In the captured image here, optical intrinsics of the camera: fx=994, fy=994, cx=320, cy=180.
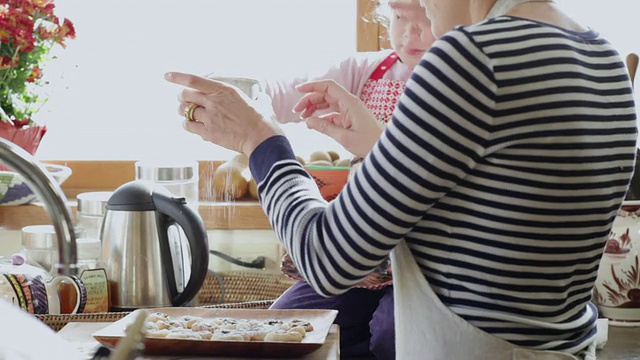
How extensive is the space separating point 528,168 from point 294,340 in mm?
396

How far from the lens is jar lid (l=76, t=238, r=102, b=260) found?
5.50 ft

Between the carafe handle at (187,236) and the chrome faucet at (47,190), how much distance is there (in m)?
0.36

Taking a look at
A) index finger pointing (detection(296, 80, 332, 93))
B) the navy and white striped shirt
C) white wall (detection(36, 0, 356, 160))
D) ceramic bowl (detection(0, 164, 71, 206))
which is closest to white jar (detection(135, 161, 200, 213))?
ceramic bowl (detection(0, 164, 71, 206))

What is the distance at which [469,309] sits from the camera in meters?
0.95

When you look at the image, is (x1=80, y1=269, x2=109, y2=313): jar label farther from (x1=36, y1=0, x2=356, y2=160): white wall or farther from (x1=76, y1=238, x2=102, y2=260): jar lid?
(x1=36, y1=0, x2=356, y2=160): white wall

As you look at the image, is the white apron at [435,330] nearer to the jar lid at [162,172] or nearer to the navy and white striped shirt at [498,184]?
the navy and white striped shirt at [498,184]

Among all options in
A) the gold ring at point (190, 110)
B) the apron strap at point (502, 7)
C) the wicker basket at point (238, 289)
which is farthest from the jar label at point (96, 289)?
the apron strap at point (502, 7)

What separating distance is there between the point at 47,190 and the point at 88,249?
0.48 metres

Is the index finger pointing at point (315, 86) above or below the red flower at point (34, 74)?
above

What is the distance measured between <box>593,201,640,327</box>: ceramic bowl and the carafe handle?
0.75 m

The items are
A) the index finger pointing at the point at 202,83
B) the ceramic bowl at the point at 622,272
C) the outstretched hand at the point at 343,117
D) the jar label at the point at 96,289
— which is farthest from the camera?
the ceramic bowl at the point at 622,272

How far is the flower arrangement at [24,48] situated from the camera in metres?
2.17

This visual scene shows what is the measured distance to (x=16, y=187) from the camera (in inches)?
90.0

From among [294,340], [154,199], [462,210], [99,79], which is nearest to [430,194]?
[462,210]
